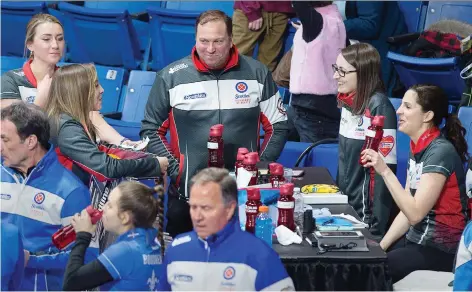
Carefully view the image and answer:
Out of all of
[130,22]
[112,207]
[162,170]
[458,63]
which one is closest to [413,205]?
[162,170]

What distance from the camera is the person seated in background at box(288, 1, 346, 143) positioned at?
679 centimetres

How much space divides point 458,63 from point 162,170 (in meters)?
2.84

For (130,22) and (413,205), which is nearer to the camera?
(413,205)

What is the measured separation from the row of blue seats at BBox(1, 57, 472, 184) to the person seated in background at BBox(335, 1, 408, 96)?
78 centimetres

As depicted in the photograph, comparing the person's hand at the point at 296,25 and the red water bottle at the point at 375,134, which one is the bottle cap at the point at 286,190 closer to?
the red water bottle at the point at 375,134

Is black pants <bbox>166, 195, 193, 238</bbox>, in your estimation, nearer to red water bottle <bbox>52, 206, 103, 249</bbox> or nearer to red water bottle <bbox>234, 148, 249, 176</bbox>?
red water bottle <bbox>234, 148, 249, 176</bbox>

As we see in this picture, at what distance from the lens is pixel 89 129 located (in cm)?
504

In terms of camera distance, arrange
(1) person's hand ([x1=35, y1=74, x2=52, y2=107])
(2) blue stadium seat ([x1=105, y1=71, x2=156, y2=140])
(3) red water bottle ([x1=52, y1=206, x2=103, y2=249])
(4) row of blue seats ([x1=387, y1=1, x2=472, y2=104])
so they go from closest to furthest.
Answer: (3) red water bottle ([x1=52, y1=206, x2=103, y2=249])
(1) person's hand ([x1=35, y1=74, x2=52, y2=107])
(4) row of blue seats ([x1=387, y1=1, x2=472, y2=104])
(2) blue stadium seat ([x1=105, y1=71, x2=156, y2=140])

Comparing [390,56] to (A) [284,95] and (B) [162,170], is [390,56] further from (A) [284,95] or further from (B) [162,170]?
(B) [162,170]

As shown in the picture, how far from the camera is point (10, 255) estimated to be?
3.97 m

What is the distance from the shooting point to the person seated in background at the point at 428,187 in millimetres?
5148

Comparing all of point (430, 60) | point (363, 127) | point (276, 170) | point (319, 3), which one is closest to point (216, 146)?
point (276, 170)

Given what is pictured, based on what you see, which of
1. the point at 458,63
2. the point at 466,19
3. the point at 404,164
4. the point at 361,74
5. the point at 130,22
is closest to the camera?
the point at 361,74

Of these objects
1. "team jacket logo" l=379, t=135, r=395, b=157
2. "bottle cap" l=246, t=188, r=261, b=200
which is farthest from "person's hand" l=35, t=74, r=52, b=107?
"team jacket logo" l=379, t=135, r=395, b=157
